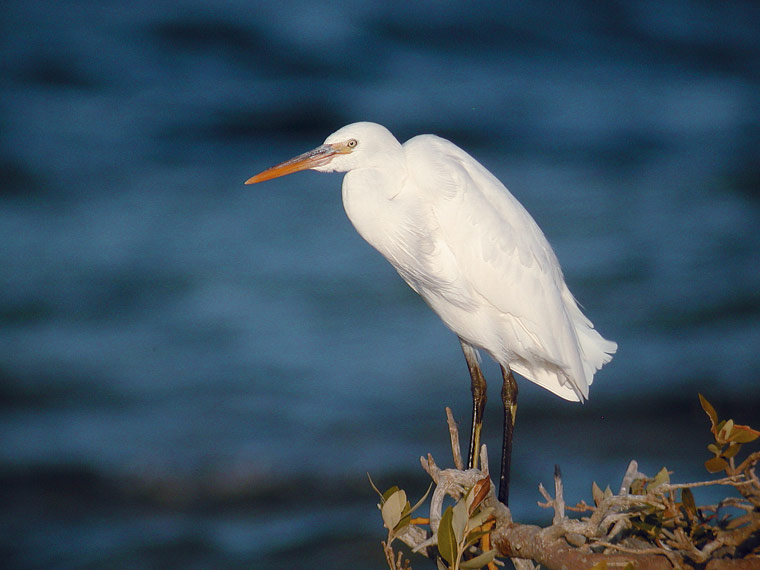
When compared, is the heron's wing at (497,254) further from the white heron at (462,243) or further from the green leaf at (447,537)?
the green leaf at (447,537)

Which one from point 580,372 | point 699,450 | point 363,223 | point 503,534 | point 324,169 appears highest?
point 324,169

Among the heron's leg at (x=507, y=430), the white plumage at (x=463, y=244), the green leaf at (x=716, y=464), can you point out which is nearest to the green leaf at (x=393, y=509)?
the green leaf at (x=716, y=464)

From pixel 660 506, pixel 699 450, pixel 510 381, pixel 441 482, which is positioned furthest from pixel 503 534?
pixel 699 450

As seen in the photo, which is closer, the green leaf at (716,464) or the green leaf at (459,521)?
the green leaf at (459,521)

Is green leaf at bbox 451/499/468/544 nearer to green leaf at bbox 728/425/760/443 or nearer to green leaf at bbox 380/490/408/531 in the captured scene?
green leaf at bbox 380/490/408/531

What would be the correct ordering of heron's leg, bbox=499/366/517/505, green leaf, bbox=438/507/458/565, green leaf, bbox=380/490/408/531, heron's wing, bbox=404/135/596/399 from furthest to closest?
heron's leg, bbox=499/366/517/505 < heron's wing, bbox=404/135/596/399 < green leaf, bbox=380/490/408/531 < green leaf, bbox=438/507/458/565

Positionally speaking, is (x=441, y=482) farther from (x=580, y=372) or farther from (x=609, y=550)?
(x=580, y=372)

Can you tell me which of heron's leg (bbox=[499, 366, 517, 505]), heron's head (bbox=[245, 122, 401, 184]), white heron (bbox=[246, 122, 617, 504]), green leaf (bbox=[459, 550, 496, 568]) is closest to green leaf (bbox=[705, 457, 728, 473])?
green leaf (bbox=[459, 550, 496, 568])

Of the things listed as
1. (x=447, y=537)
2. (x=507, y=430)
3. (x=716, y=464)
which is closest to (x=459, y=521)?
(x=447, y=537)

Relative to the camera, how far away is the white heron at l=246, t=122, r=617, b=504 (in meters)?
3.13

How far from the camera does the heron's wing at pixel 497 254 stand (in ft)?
10.7

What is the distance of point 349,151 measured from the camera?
308 centimetres

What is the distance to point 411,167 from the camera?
3.27 m

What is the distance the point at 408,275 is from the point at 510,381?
2.36 ft
